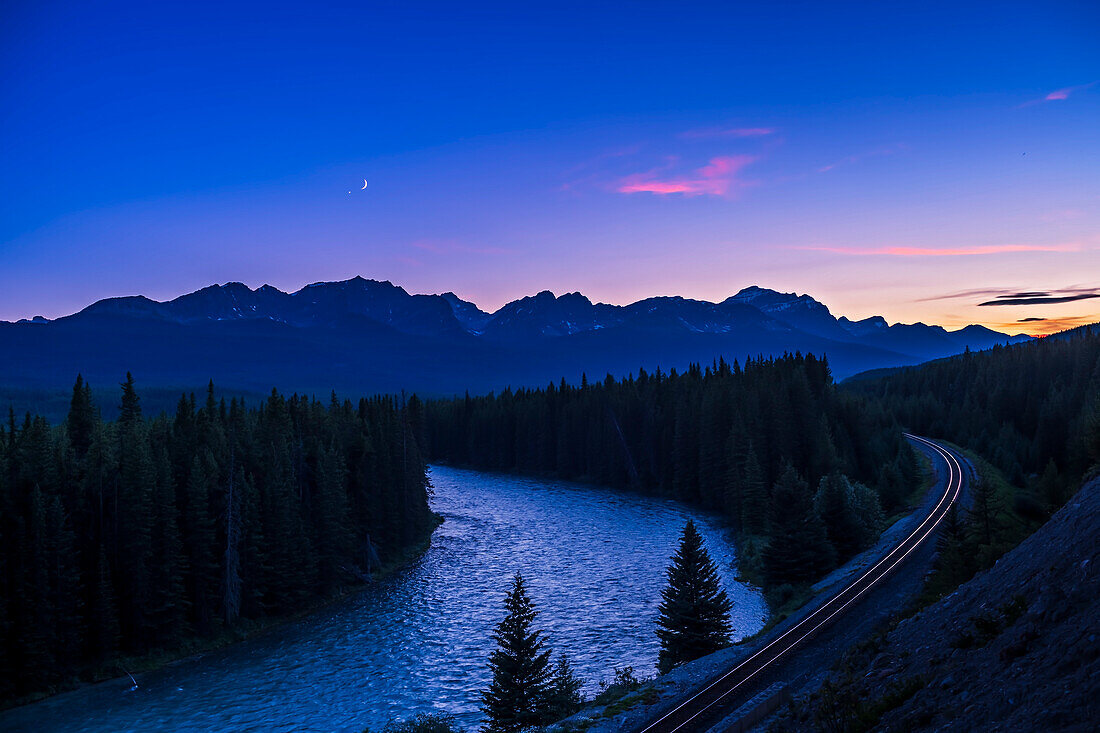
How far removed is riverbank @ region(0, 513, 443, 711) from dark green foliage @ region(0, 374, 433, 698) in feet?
1.59

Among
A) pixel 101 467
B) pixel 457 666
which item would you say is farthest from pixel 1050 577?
pixel 101 467

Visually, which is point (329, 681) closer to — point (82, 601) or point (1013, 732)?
point (82, 601)

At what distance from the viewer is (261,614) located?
53000 mm

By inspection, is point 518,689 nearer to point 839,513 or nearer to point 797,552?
point 797,552

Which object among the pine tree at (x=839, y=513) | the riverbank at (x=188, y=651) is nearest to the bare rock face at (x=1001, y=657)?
the pine tree at (x=839, y=513)

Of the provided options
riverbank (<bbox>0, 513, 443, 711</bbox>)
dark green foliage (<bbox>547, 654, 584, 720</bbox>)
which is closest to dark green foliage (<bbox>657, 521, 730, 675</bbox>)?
dark green foliage (<bbox>547, 654, 584, 720</bbox>)

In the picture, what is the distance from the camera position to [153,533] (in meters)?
48.1

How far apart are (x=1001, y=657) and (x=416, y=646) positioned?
37.1 meters

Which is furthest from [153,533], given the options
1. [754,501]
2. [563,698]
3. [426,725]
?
[754,501]

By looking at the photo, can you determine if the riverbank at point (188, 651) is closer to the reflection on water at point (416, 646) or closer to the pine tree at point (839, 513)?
the reflection on water at point (416, 646)

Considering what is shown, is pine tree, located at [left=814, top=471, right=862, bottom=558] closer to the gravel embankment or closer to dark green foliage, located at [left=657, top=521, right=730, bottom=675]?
the gravel embankment

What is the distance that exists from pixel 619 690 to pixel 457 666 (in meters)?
14.4

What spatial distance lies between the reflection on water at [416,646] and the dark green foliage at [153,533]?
11.9ft

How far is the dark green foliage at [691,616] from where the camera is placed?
35000 mm
